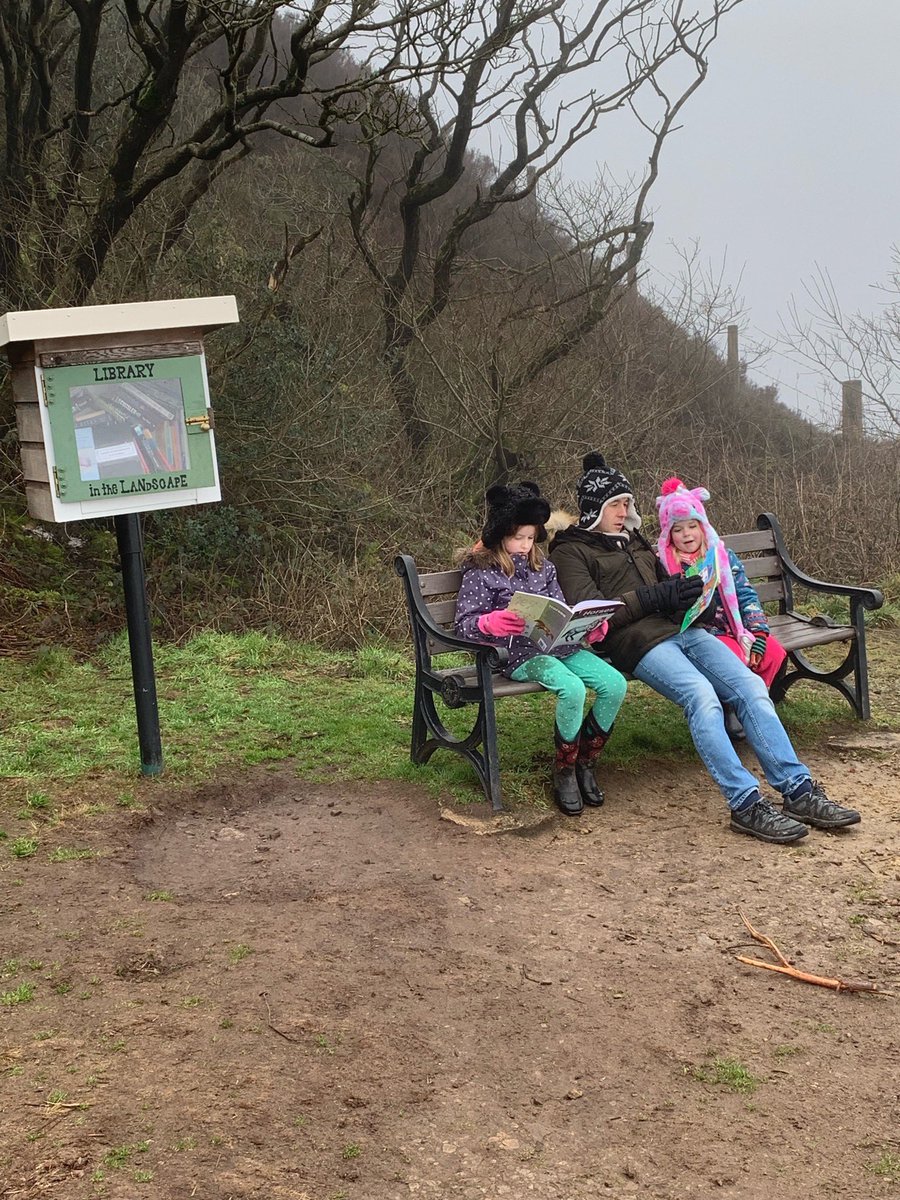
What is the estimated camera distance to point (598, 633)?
5398mm

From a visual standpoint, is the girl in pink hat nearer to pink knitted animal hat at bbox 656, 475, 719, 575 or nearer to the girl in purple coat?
pink knitted animal hat at bbox 656, 475, 719, 575

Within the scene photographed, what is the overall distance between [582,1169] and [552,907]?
4.95 feet

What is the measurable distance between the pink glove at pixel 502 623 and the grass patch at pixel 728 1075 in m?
2.33

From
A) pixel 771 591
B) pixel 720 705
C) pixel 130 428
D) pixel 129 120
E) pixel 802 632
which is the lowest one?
pixel 720 705

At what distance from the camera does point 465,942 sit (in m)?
3.89

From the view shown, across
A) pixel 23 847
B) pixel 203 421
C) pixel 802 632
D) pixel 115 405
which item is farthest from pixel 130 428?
pixel 802 632

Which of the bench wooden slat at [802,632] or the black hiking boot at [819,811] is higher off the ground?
the bench wooden slat at [802,632]

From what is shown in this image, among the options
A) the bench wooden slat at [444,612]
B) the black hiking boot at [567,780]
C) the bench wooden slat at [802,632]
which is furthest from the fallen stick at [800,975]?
the bench wooden slat at [802,632]

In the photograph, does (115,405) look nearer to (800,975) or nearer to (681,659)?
(681,659)

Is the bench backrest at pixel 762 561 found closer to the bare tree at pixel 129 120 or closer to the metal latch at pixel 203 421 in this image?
the metal latch at pixel 203 421

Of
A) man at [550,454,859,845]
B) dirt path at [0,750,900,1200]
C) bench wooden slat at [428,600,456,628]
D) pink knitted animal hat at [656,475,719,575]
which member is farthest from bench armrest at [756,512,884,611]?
bench wooden slat at [428,600,456,628]

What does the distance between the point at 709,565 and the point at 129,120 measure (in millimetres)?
7202

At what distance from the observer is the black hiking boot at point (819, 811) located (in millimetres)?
4766

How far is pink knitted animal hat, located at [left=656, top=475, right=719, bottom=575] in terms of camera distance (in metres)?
5.59
